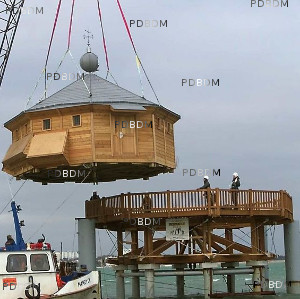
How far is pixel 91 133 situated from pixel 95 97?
2.77m

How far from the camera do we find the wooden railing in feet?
165

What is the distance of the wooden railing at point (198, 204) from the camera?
5031 centimetres

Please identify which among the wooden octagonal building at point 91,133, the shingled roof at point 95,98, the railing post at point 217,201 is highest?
the shingled roof at point 95,98

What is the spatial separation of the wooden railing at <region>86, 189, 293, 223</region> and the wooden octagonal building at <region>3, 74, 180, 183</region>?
2.21 meters

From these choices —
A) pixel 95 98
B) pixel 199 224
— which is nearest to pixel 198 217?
pixel 199 224

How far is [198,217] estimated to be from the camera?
5156 cm

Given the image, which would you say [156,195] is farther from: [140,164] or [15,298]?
[15,298]

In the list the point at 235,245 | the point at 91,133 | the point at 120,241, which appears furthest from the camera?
the point at 120,241

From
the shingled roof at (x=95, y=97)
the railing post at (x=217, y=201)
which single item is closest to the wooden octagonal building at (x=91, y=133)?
the shingled roof at (x=95, y=97)

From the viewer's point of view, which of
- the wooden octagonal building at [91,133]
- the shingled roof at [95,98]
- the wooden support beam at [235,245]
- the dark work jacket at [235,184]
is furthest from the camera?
the wooden support beam at [235,245]

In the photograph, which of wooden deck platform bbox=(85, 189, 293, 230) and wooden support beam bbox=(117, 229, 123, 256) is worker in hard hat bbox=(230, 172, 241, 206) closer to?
wooden deck platform bbox=(85, 189, 293, 230)

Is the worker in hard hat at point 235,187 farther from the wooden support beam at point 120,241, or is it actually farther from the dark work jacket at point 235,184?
the wooden support beam at point 120,241

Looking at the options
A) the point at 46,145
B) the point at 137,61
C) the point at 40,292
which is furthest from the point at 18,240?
the point at 137,61

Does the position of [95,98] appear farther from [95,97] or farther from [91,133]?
[91,133]
